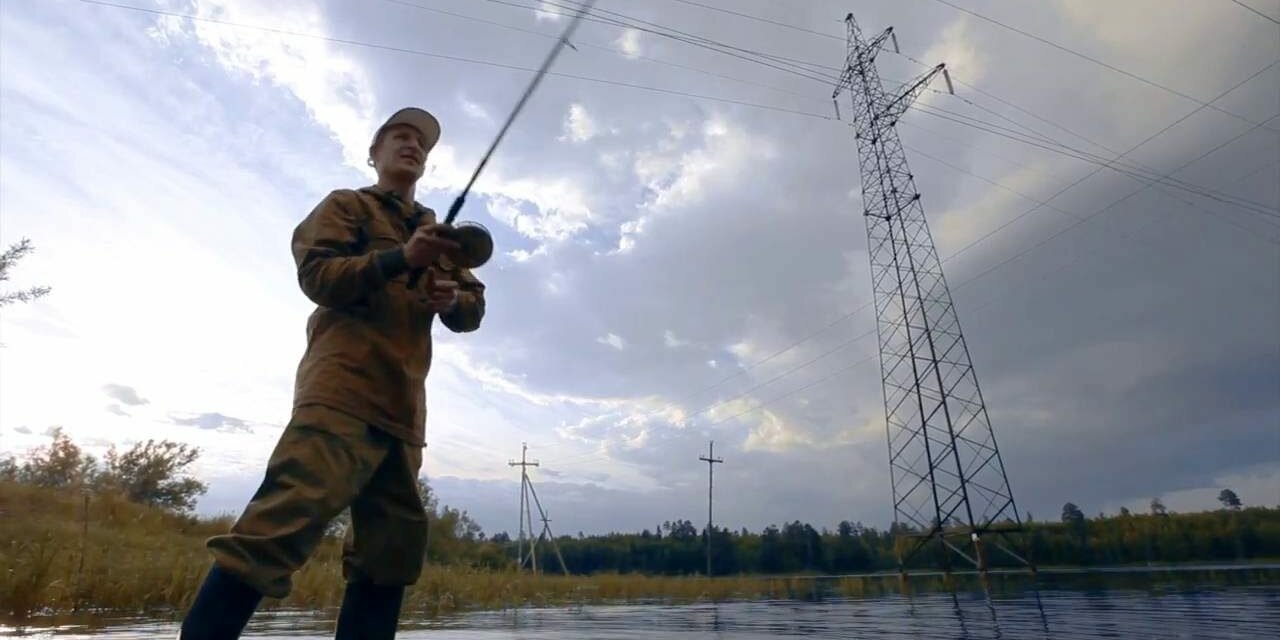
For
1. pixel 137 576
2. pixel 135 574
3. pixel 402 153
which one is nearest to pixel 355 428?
pixel 402 153

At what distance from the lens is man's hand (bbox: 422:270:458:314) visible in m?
1.84

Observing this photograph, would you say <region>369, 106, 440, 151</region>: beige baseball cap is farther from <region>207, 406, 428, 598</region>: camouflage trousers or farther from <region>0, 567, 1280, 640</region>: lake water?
<region>0, 567, 1280, 640</region>: lake water

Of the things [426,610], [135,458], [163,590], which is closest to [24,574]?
[163,590]

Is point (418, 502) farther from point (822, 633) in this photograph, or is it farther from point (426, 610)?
point (426, 610)

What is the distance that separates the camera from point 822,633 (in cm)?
390

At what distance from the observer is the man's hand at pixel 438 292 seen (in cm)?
184

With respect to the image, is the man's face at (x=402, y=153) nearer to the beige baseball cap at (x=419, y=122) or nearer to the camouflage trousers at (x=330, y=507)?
the beige baseball cap at (x=419, y=122)

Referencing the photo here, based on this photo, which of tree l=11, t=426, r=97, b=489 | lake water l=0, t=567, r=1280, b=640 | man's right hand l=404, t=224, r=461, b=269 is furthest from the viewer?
tree l=11, t=426, r=97, b=489

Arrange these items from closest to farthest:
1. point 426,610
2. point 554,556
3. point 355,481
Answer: point 355,481 < point 426,610 < point 554,556

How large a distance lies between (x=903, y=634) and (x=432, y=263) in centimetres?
315

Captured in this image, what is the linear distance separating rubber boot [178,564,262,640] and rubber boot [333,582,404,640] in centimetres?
34

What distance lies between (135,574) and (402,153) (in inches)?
232

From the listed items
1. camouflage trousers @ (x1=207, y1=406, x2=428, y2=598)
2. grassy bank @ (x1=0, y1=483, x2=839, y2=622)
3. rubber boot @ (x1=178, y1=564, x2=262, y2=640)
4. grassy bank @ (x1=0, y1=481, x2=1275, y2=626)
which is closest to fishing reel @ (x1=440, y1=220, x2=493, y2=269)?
camouflage trousers @ (x1=207, y1=406, x2=428, y2=598)

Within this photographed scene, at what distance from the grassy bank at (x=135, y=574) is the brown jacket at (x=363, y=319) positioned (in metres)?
4.29
